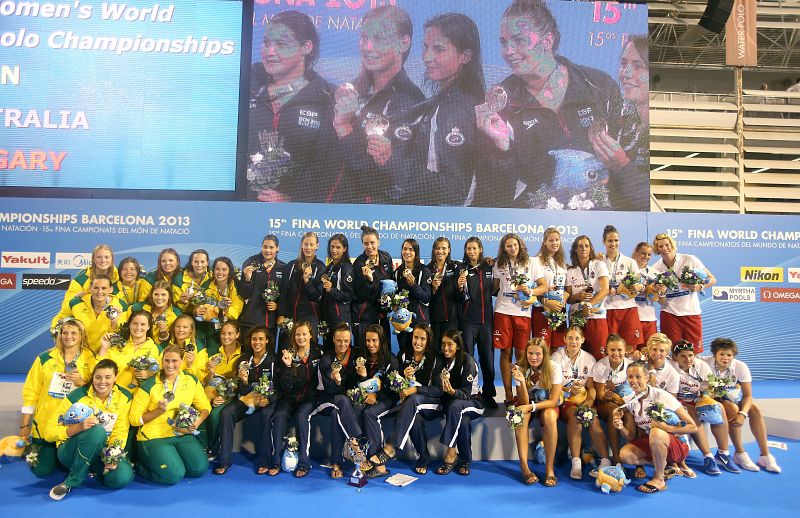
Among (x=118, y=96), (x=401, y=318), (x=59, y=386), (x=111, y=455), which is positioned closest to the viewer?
(x=111, y=455)

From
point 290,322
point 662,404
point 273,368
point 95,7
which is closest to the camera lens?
point 662,404

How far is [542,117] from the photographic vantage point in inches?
369

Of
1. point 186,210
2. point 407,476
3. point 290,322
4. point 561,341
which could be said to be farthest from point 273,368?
point 186,210

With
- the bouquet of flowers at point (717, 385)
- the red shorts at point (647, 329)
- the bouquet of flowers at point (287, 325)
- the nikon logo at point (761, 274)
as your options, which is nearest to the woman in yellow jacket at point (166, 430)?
the bouquet of flowers at point (287, 325)

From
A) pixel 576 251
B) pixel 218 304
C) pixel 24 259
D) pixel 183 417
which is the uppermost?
pixel 576 251

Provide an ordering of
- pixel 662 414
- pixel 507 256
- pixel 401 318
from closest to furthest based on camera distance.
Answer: pixel 662 414 < pixel 401 318 < pixel 507 256

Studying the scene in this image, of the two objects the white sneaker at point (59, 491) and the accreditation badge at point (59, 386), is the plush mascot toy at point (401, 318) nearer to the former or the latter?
the accreditation badge at point (59, 386)

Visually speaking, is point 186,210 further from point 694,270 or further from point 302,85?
point 694,270

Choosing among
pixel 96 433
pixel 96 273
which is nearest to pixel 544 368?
pixel 96 433

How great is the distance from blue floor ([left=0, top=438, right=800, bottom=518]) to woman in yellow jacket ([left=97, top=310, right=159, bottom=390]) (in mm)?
812

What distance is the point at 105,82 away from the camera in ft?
28.5

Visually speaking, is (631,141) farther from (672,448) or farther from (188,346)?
(188,346)

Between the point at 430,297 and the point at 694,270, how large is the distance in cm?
279

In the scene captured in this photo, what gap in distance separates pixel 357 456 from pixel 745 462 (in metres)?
3.50
